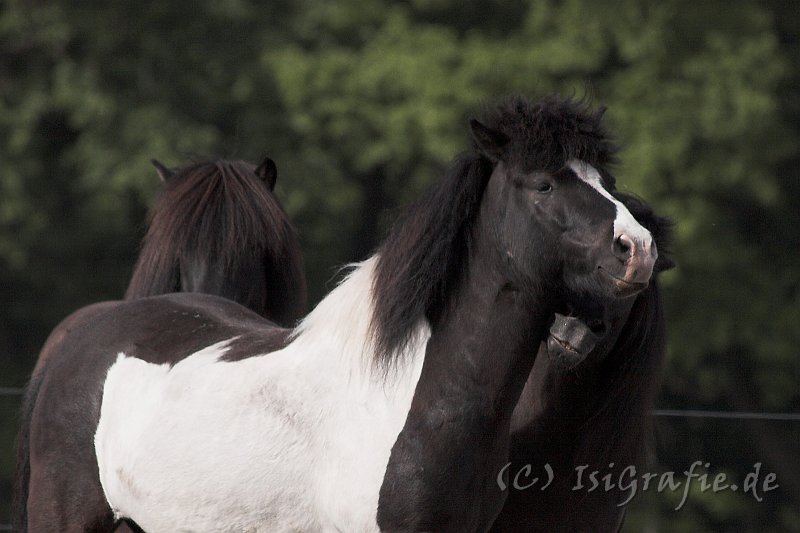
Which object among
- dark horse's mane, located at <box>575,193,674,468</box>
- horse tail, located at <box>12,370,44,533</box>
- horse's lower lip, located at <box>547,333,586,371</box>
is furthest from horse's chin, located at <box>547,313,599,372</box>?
horse tail, located at <box>12,370,44,533</box>

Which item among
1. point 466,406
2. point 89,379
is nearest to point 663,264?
point 466,406

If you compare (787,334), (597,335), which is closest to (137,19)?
(787,334)

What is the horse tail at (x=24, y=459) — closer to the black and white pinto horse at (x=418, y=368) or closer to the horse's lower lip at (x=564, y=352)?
the black and white pinto horse at (x=418, y=368)

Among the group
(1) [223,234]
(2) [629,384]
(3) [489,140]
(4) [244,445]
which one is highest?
(3) [489,140]

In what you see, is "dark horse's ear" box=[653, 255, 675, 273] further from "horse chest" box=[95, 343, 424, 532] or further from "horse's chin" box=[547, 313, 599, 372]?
"horse chest" box=[95, 343, 424, 532]

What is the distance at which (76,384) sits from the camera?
4.08m

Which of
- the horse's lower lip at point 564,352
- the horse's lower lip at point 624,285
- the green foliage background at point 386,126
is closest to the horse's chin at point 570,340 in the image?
the horse's lower lip at point 564,352

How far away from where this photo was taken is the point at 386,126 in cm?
1345

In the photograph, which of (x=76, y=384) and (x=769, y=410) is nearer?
(x=76, y=384)

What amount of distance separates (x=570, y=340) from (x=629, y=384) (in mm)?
649

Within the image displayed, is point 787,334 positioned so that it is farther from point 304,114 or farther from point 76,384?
point 76,384

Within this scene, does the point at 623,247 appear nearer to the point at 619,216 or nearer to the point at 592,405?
the point at 619,216

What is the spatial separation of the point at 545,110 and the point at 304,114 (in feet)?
35.7

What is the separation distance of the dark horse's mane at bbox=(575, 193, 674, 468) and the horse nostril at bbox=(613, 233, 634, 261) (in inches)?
29.2
